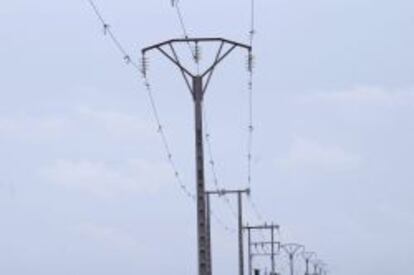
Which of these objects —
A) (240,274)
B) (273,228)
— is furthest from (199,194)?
(273,228)

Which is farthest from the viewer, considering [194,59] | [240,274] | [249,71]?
[240,274]

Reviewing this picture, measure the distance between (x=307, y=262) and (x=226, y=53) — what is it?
110 meters

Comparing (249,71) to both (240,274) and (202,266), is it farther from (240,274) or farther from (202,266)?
(240,274)

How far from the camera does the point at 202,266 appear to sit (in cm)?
4138

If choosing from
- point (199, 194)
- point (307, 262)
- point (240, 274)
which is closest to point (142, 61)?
point (199, 194)

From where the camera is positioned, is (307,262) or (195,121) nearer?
(195,121)

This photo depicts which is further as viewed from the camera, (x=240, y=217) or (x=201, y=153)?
(x=240, y=217)

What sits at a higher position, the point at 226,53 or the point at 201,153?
the point at 226,53

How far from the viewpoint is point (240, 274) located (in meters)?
72.9

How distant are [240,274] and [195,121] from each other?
30945mm

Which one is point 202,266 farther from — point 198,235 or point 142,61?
point 142,61

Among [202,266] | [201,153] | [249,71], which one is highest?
[249,71]

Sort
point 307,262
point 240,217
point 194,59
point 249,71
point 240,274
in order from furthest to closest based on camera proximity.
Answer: point 307,262, point 240,217, point 240,274, point 249,71, point 194,59

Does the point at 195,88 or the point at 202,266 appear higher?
the point at 195,88
